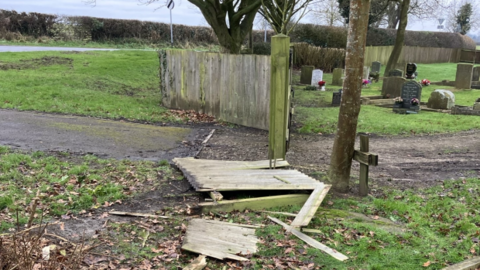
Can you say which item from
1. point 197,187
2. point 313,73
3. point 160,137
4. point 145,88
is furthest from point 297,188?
point 313,73

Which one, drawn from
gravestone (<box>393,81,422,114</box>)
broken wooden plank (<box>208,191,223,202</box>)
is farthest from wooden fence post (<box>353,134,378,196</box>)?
Result: gravestone (<box>393,81,422,114</box>)

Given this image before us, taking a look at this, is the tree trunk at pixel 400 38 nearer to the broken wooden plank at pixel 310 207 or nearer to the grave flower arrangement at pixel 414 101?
the grave flower arrangement at pixel 414 101

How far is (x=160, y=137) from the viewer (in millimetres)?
9828

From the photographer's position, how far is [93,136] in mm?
9320

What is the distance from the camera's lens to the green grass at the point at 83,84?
40.3 feet

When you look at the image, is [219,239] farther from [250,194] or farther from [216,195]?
[250,194]

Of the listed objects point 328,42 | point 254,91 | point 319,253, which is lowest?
point 319,253

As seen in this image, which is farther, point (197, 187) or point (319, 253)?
point (197, 187)

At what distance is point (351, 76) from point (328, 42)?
1256 inches

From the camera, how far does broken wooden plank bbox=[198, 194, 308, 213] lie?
5.67 meters

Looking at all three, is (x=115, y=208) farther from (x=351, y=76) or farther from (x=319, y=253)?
(x=351, y=76)

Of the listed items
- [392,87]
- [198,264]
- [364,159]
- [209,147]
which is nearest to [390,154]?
[364,159]

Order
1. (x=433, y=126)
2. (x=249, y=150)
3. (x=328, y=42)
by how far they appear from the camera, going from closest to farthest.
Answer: (x=249, y=150)
(x=433, y=126)
(x=328, y=42)

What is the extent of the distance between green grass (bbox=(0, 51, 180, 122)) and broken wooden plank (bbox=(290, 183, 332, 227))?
705cm
